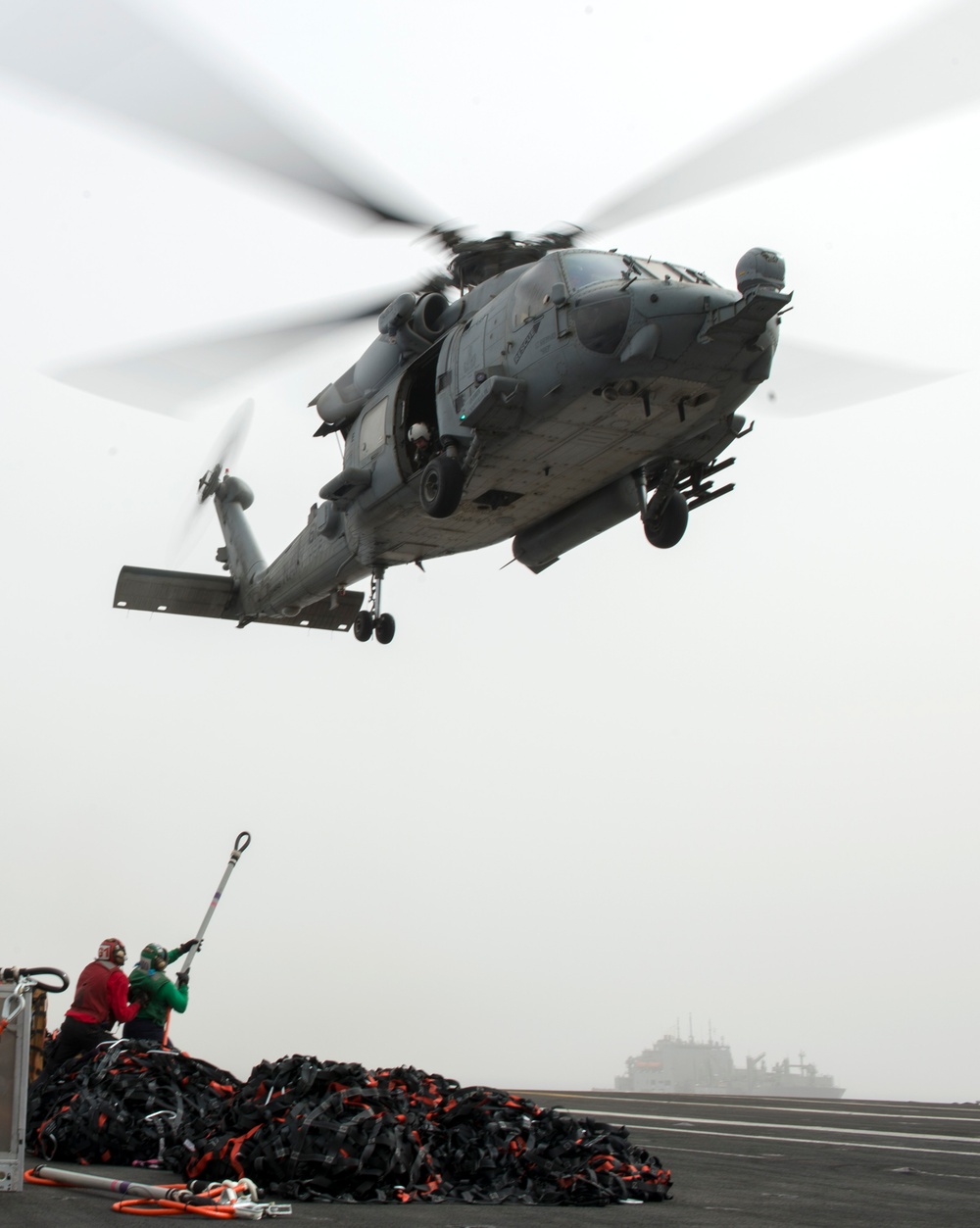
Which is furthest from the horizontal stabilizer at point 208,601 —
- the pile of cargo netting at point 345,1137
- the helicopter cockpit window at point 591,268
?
the pile of cargo netting at point 345,1137

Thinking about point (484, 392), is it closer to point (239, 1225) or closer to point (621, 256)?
point (621, 256)

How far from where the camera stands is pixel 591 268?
40.2 feet

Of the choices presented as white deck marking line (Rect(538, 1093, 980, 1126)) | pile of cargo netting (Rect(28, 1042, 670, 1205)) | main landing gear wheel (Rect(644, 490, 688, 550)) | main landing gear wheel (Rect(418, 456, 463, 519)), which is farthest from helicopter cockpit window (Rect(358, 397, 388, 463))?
white deck marking line (Rect(538, 1093, 980, 1126))

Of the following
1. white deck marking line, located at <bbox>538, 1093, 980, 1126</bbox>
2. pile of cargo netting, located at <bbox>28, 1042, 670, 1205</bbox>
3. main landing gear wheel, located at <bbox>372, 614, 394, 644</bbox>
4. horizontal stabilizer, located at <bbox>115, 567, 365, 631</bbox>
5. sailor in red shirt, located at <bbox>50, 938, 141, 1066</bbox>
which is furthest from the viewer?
horizontal stabilizer, located at <bbox>115, 567, 365, 631</bbox>

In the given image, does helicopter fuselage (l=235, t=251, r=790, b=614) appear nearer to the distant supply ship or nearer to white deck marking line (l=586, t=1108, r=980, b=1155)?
white deck marking line (l=586, t=1108, r=980, b=1155)

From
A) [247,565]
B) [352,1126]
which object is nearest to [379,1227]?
[352,1126]

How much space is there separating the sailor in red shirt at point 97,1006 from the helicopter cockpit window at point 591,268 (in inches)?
295

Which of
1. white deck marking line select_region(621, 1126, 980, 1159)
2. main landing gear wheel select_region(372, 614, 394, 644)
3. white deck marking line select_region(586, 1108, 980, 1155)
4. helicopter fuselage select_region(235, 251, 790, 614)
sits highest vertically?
helicopter fuselage select_region(235, 251, 790, 614)

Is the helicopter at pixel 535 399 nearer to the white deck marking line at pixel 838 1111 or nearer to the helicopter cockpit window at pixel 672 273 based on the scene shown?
the helicopter cockpit window at pixel 672 273

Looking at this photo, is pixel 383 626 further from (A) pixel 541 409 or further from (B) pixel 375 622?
(A) pixel 541 409

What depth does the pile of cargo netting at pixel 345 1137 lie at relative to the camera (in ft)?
23.0

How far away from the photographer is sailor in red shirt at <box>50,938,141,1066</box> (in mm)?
9883

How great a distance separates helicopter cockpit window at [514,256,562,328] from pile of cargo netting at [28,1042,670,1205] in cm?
737

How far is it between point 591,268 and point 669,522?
9.24ft
